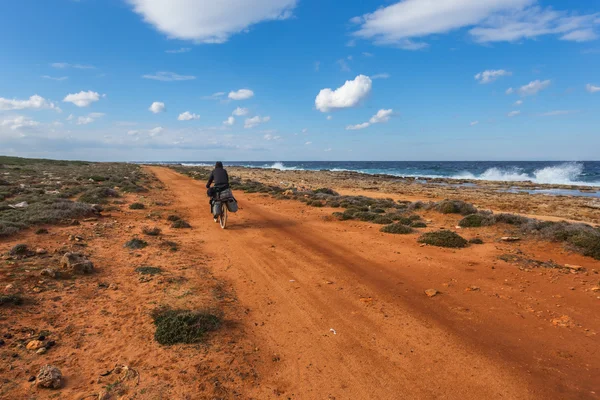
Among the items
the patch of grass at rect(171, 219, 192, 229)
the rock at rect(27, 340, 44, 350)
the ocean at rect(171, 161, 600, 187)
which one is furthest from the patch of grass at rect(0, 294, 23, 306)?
the ocean at rect(171, 161, 600, 187)

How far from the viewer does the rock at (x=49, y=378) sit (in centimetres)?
367

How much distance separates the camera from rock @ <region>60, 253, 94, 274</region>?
708cm

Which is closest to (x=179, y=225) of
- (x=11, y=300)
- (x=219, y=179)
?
(x=219, y=179)

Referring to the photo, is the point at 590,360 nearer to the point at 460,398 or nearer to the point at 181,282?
the point at 460,398

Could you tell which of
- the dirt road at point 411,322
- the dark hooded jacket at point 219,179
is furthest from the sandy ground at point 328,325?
the dark hooded jacket at point 219,179

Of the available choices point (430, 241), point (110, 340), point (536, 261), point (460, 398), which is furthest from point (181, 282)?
point (536, 261)

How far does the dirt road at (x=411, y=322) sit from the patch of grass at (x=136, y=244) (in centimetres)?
168

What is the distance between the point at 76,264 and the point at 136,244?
241 cm

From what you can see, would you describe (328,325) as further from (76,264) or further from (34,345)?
(76,264)

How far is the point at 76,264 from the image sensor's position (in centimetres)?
709

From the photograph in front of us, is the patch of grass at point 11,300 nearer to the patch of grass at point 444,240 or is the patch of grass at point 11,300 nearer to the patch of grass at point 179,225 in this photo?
the patch of grass at point 179,225

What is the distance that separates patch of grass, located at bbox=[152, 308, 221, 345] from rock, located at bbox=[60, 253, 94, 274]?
2753 millimetres

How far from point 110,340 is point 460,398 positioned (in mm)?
4666

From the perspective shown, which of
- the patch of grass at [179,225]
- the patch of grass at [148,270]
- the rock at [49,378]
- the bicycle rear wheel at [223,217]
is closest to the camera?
the rock at [49,378]
